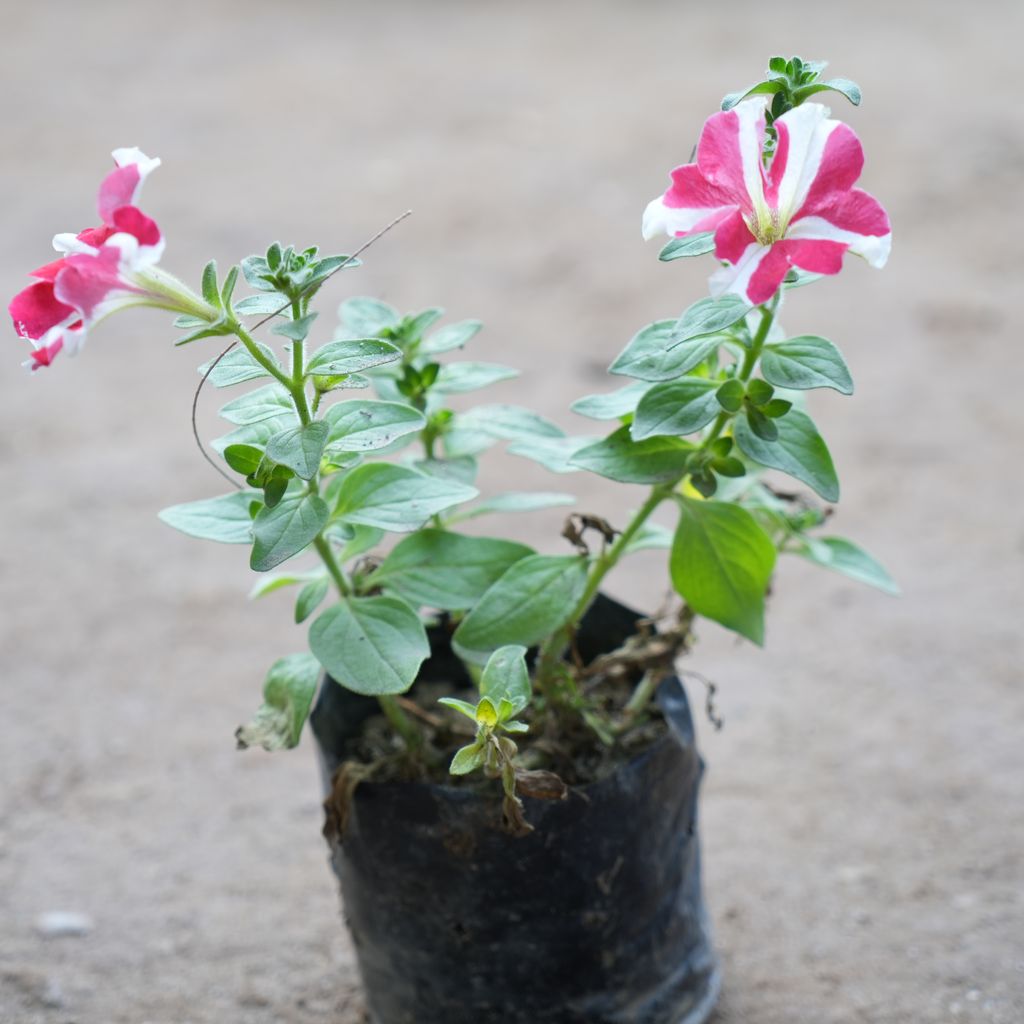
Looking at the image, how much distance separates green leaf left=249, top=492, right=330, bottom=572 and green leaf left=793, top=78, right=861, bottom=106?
40 cm

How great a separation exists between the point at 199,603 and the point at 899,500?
1.13 m

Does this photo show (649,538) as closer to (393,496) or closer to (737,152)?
(393,496)

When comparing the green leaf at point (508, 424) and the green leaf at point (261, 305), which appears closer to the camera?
the green leaf at point (261, 305)

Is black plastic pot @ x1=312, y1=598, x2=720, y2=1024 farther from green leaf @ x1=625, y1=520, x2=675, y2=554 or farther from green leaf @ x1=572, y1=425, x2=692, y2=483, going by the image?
green leaf @ x1=572, y1=425, x2=692, y2=483

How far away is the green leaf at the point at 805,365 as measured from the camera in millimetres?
836

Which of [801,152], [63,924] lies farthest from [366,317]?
[63,924]

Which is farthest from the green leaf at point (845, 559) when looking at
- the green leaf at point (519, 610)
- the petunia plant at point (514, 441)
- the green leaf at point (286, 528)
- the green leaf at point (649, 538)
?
the green leaf at point (286, 528)

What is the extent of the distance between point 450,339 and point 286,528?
0.82ft

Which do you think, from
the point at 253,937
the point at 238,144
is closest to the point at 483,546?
the point at 253,937

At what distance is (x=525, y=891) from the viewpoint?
1032 millimetres

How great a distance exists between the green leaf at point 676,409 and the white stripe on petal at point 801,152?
15 centimetres

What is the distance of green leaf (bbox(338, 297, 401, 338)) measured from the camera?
3.31ft

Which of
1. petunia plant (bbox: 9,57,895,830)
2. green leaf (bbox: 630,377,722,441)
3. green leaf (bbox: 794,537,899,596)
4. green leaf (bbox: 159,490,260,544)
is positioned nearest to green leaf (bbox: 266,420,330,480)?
petunia plant (bbox: 9,57,895,830)

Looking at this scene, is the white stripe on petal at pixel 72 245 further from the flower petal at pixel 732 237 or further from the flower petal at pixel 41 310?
the flower petal at pixel 732 237
